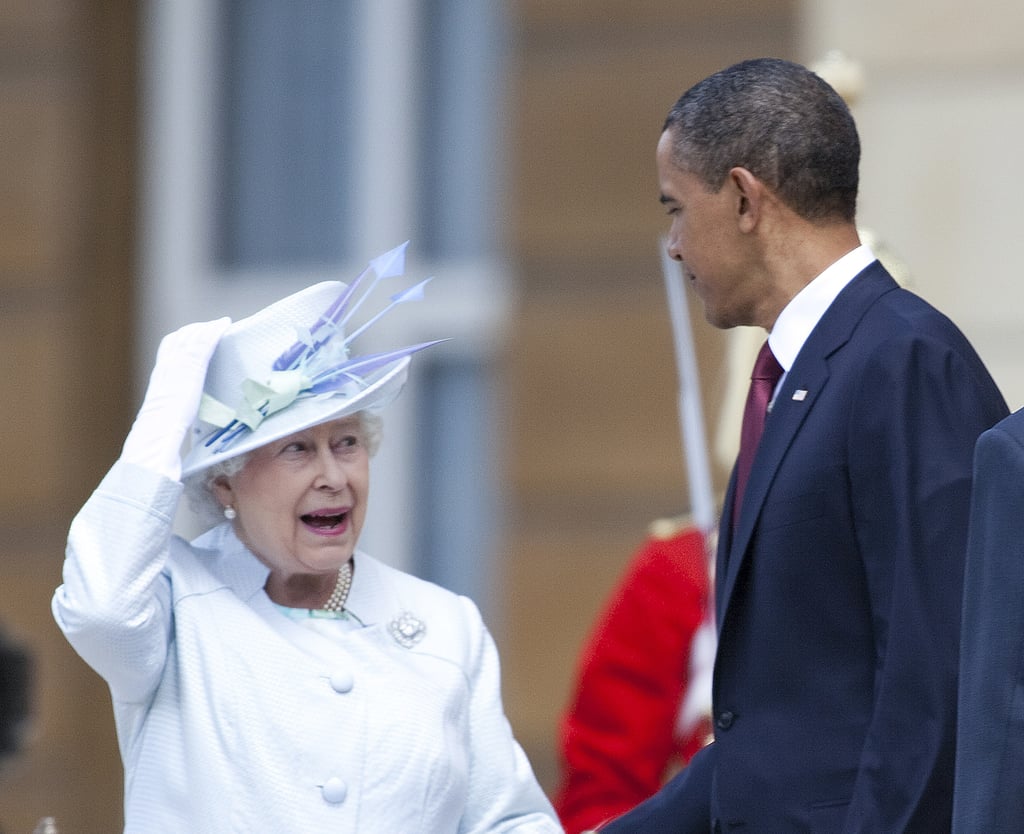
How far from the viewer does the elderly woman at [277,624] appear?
113 inches

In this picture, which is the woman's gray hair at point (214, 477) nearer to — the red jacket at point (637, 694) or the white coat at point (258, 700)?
the white coat at point (258, 700)

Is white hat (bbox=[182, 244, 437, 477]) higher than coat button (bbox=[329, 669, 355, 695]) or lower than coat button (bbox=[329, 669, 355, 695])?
higher

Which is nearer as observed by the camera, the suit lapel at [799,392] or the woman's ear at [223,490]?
the suit lapel at [799,392]

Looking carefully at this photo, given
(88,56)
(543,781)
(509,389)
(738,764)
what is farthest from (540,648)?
(738,764)

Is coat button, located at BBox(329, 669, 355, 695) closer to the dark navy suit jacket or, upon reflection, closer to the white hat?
the white hat

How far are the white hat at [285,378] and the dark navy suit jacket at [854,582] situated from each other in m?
0.59

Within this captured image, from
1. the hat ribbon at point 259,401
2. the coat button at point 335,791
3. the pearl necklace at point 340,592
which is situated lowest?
the coat button at point 335,791

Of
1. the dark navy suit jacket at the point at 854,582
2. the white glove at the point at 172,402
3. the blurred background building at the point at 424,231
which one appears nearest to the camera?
the dark navy suit jacket at the point at 854,582

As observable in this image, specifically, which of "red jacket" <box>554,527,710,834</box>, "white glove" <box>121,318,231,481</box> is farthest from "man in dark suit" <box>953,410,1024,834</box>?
"red jacket" <box>554,527,710,834</box>

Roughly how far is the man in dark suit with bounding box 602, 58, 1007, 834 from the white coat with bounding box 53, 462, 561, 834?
383 mm

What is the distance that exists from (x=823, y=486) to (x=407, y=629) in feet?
Result: 2.34

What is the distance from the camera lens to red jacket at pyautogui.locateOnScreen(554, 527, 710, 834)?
4098 millimetres

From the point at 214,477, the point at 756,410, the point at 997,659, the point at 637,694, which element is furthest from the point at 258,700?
the point at 637,694

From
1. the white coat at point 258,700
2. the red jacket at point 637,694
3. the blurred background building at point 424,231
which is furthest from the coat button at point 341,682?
the blurred background building at point 424,231
